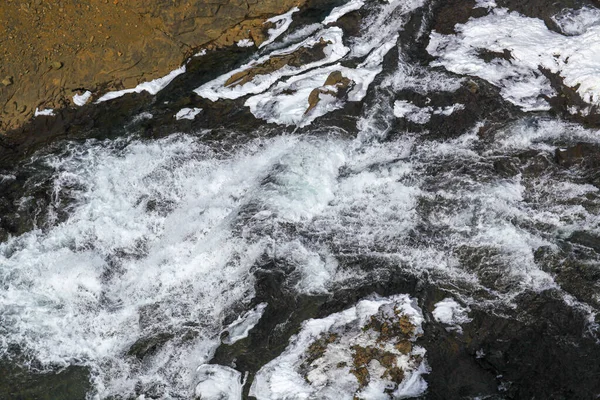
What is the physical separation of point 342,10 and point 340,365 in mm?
6304

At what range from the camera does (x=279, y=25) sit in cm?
947

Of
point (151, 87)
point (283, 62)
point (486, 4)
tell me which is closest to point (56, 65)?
point (151, 87)

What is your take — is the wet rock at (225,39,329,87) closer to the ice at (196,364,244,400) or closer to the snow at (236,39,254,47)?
the snow at (236,39,254,47)

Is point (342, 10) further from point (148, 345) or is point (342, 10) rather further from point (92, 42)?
point (148, 345)

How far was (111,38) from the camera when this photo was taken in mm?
8781

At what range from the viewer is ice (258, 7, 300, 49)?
9375 millimetres

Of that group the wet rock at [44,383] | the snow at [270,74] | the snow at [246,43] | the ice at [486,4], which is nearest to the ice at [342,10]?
the snow at [270,74]

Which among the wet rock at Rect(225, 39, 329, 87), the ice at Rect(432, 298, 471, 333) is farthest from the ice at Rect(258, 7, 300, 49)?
the ice at Rect(432, 298, 471, 333)

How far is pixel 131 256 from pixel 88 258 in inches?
23.1

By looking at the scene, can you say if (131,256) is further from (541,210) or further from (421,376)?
(541,210)

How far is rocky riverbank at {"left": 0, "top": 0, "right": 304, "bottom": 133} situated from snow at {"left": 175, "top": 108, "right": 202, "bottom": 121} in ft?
2.92

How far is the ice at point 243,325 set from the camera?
6.70 meters

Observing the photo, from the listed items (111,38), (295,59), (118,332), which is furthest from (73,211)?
(295,59)

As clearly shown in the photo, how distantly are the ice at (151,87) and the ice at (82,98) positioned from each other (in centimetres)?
16
